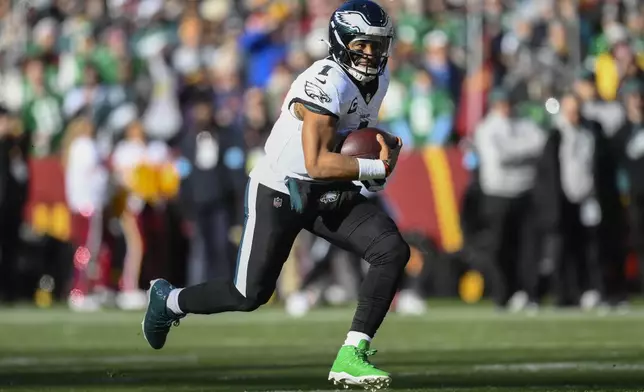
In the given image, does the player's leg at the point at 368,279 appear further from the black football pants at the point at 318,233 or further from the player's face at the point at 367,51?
the player's face at the point at 367,51

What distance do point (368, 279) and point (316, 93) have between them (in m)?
0.87

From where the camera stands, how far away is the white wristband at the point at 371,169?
7113 mm

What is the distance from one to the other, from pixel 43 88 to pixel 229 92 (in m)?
2.17

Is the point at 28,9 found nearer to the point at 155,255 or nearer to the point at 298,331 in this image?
the point at 155,255

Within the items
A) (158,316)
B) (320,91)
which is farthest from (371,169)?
(158,316)

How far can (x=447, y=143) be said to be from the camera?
16109 mm

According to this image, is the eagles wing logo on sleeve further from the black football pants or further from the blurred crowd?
the blurred crowd

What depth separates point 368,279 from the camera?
23.8ft

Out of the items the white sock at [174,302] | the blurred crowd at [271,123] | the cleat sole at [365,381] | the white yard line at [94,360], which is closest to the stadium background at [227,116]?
the blurred crowd at [271,123]

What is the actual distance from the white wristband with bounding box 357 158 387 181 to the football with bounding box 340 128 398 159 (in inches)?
2.7

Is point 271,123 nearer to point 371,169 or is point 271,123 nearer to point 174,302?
point 174,302

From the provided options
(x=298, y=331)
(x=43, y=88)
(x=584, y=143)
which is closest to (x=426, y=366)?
(x=298, y=331)

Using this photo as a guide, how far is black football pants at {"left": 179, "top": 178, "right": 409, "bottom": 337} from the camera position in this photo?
7.20 metres

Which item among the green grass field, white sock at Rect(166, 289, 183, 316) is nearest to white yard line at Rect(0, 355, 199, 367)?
the green grass field
